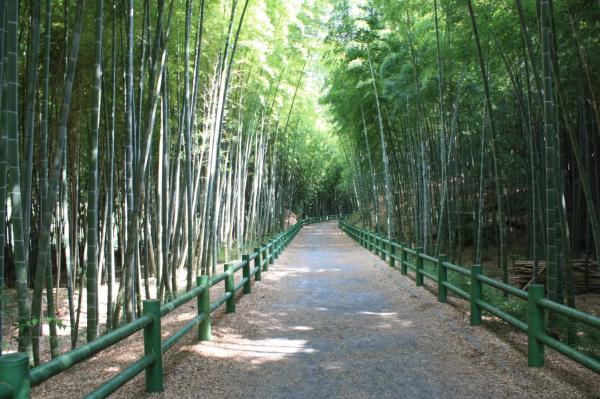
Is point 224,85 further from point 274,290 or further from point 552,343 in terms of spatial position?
point 552,343

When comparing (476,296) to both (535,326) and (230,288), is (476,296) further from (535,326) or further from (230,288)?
(230,288)

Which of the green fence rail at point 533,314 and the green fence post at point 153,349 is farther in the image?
the green fence post at point 153,349

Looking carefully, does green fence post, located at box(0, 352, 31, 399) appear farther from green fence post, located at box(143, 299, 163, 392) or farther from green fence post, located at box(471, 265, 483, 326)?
green fence post, located at box(471, 265, 483, 326)

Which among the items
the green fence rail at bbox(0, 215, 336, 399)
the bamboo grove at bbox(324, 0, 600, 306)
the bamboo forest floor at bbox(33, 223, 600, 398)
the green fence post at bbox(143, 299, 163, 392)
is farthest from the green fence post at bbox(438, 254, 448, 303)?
the green fence post at bbox(143, 299, 163, 392)

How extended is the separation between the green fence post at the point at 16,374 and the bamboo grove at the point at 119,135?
106cm

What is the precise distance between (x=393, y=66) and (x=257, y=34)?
260 centimetres

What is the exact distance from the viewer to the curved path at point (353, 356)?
2816 millimetres

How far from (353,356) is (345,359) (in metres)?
0.10

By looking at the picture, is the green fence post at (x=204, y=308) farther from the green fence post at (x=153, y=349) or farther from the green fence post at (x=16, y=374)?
the green fence post at (x=16, y=374)

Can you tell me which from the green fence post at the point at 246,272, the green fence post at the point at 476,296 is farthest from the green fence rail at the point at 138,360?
the green fence post at the point at 476,296

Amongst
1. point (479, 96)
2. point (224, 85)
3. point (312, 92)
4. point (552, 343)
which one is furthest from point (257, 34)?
point (312, 92)

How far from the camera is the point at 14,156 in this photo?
2557 millimetres

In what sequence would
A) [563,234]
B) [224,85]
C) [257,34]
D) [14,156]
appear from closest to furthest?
[14,156] → [563,234] → [224,85] → [257,34]

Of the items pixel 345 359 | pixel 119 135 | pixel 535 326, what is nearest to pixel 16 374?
pixel 345 359
